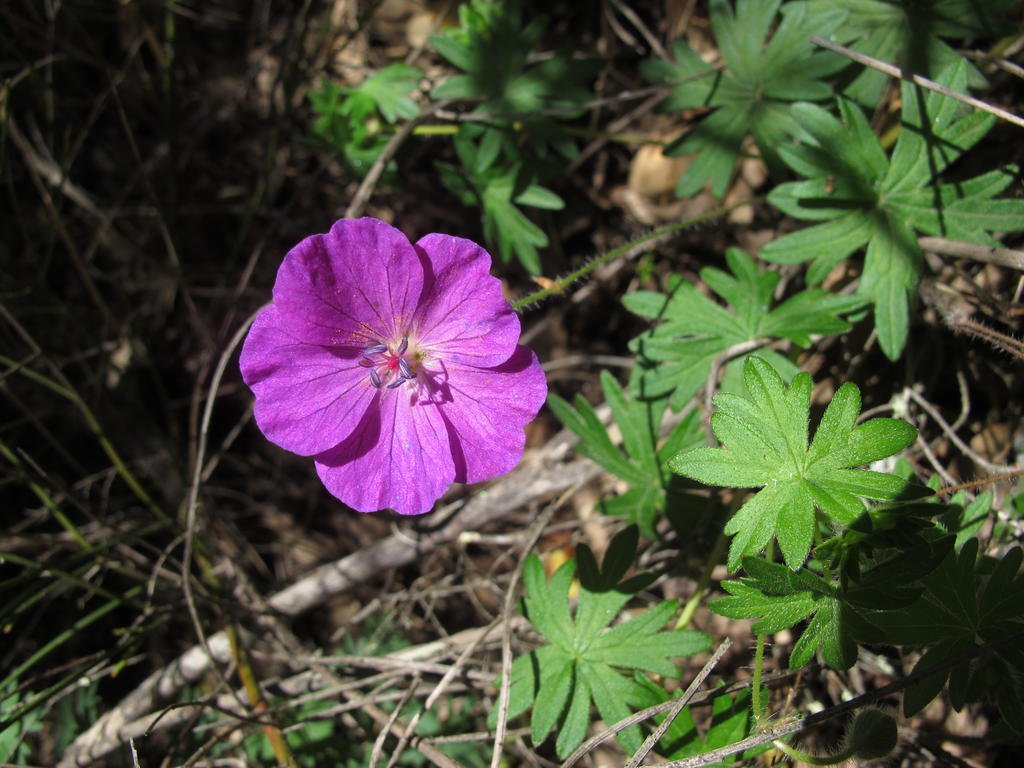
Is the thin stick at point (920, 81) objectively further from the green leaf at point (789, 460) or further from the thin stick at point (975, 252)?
the green leaf at point (789, 460)

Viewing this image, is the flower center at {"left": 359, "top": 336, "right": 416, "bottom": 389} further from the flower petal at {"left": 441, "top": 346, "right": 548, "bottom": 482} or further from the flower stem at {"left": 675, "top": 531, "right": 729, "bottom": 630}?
the flower stem at {"left": 675, "top": 531, "right": 729, "bottom": 630}

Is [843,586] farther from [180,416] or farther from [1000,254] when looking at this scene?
[180,416]

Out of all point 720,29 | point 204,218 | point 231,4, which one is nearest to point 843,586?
point 720,29

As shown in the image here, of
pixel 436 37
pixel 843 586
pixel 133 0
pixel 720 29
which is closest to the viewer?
pixel 843 586

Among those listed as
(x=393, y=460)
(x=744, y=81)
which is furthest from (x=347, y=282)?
(x=744, y=81)

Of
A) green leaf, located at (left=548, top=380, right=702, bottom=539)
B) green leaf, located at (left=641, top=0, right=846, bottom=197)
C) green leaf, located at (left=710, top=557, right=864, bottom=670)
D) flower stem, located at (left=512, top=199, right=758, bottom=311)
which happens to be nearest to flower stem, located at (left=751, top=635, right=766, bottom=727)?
green leaf, located at (left=710, top=557, right=864, bottom=670)

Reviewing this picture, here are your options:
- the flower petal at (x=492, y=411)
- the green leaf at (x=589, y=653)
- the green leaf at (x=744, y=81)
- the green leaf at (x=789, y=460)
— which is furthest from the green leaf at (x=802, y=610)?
the green leaf at (x=744, y=81)

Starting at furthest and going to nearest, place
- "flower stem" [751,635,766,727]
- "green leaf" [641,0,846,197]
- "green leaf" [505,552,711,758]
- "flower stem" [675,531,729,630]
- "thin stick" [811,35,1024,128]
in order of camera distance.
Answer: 1. "green leaf" [641,0,846,197]
2. "flower stem" [675,531,729,630]
3. "green leaf" [505,552,711,758]
4. "thin stick" [811,35,1024,128]
5. "flower stem" [751,635,766,727]

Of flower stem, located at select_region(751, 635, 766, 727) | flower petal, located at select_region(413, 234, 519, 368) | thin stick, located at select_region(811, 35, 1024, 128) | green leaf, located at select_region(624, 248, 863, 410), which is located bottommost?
flower stem, located at select_region(751, 635, 766, 727)
